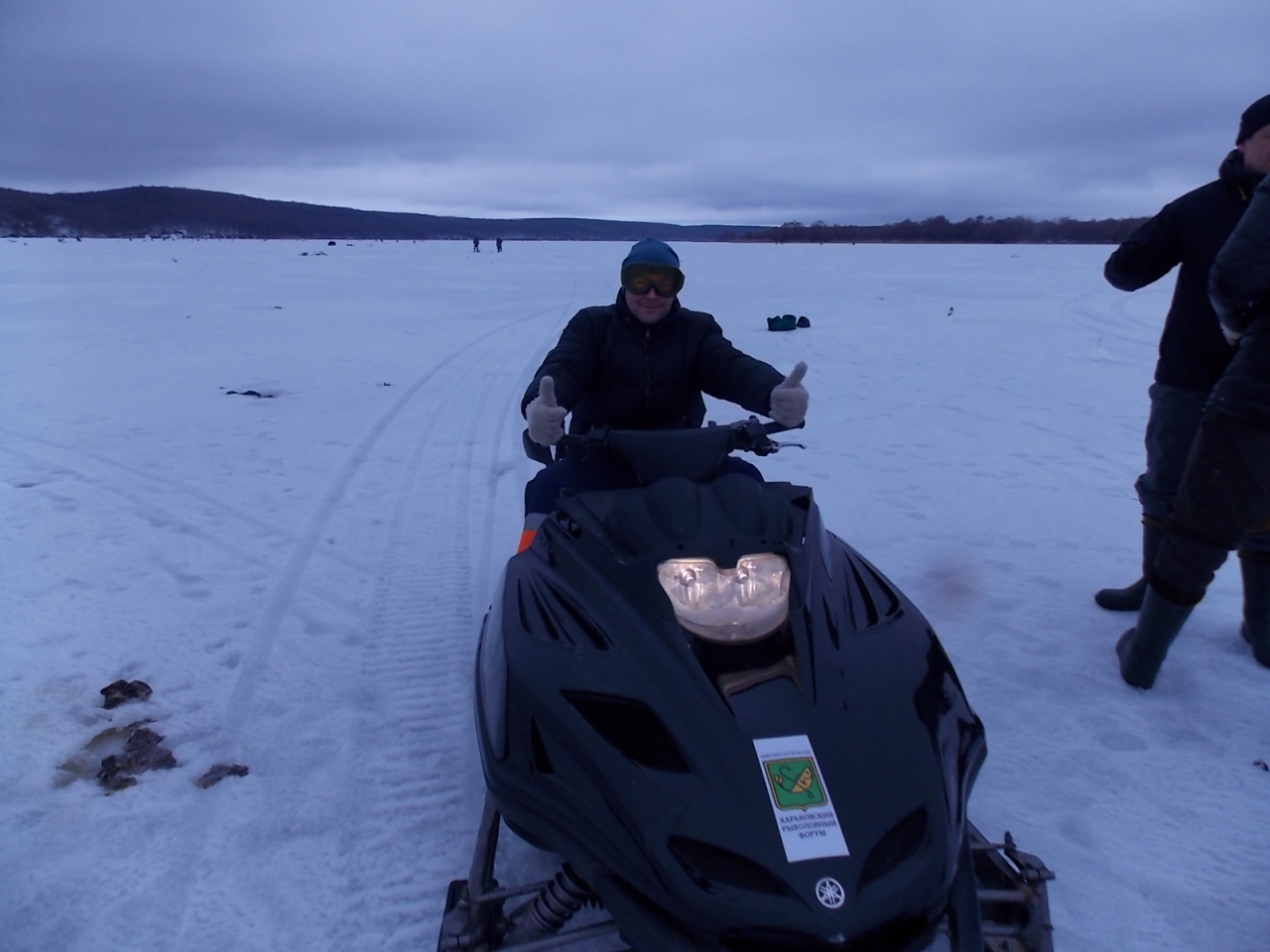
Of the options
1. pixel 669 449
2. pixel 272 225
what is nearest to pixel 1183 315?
pixel 669 449

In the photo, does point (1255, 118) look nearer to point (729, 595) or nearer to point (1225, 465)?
point (1225, 465)

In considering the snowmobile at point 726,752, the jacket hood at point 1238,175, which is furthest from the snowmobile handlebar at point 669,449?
the jacket hood at point 1238,175

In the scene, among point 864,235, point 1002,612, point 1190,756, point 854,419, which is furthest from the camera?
point 864,235

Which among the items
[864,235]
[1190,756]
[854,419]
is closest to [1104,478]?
[854,419]

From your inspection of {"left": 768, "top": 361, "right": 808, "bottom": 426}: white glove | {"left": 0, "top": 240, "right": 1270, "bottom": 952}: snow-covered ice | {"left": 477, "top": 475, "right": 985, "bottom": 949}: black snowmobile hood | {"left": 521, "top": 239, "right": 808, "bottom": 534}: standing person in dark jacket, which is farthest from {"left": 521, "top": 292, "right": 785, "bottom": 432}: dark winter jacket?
{"left": 477, "top": 475, "right": 985, "bottom": 949}: black snowmobile hood

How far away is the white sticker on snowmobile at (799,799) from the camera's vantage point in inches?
55.1

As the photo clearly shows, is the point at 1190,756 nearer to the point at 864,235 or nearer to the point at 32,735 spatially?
the point at 32,735

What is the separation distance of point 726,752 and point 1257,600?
8.90ft

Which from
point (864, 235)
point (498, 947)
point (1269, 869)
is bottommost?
point (1269, 869)

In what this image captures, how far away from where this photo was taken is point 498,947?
1.67m

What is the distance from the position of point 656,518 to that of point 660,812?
734 millimetres

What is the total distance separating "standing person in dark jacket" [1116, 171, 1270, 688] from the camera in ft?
8.19

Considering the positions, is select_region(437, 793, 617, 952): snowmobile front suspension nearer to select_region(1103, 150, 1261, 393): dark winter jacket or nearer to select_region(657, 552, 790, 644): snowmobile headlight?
select_region(657, 552, 790, 644): snowmobile headlight

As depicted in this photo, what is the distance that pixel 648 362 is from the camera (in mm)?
3367
